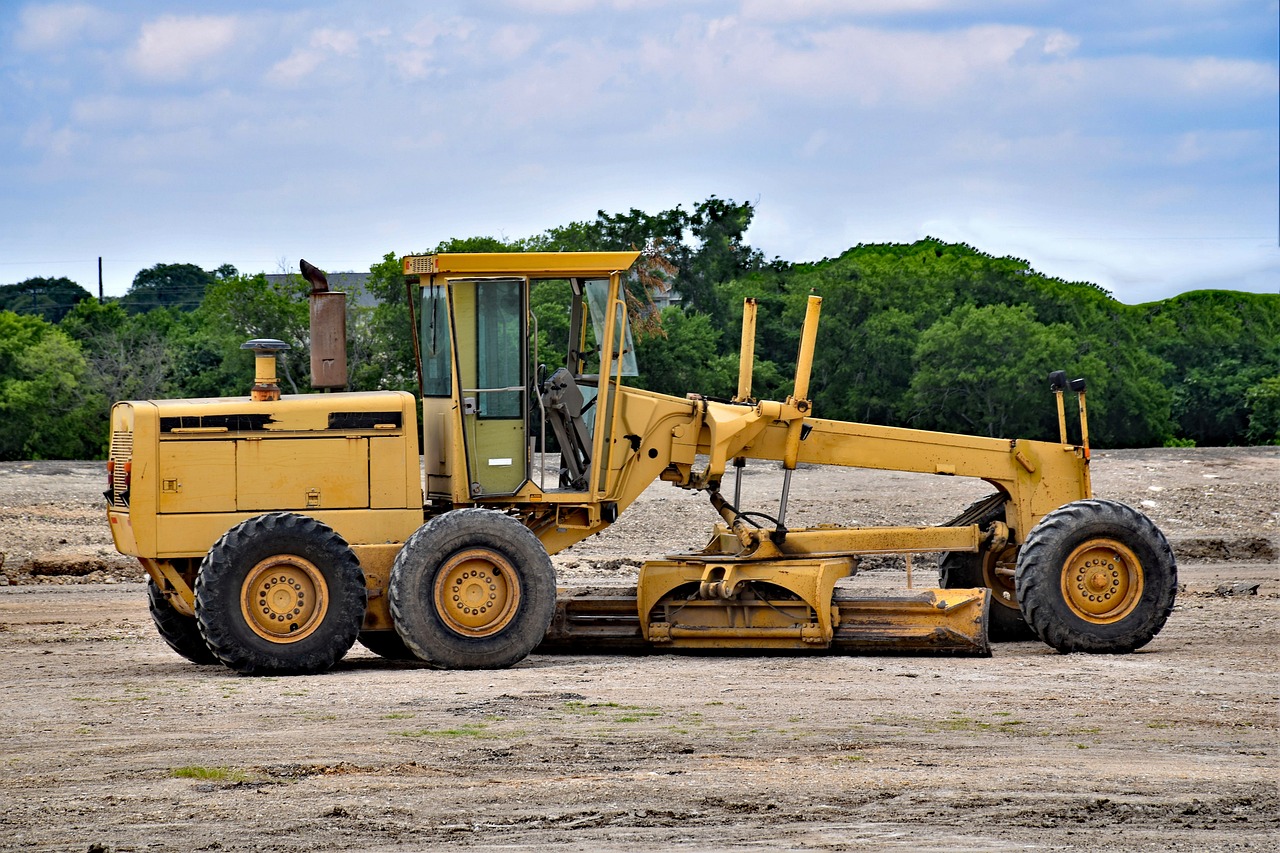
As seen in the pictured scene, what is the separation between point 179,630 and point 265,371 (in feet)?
6.96

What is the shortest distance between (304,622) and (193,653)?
1.61m

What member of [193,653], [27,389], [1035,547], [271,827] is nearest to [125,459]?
[193,653]

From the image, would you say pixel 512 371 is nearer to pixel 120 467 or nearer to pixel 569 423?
pixel 569 423

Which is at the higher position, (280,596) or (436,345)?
(436,345)

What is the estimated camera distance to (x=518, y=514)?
12.0m

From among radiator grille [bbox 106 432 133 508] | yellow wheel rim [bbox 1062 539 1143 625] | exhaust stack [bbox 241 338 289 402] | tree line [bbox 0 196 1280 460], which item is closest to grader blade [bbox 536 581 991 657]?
yellow wheel rim [bbox 1062 539 1143 625]

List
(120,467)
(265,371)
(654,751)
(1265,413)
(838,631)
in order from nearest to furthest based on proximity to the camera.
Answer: (654,751)
(120,467)
(265,371)
(838,631)
(1265,413)

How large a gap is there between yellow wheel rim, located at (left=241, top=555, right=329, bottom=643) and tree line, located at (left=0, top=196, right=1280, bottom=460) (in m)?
22.9

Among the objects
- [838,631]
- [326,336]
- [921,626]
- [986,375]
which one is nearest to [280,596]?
[326,336]

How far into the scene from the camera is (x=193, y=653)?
466 inches

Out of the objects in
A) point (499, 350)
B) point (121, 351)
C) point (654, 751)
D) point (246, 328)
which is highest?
point (246, 328)

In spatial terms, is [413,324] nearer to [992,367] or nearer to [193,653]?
[193,653]

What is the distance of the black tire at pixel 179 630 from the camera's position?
11.7 m

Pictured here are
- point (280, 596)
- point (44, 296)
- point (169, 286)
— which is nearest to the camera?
point (280, 596)
